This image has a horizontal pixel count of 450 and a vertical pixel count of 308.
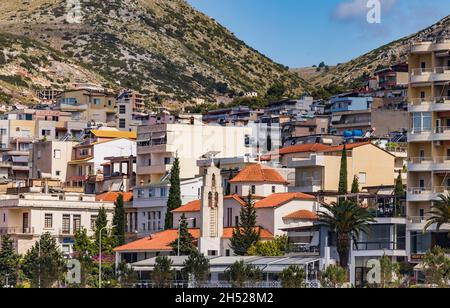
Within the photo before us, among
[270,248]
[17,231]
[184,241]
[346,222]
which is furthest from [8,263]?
[346,222]

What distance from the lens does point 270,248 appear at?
127m

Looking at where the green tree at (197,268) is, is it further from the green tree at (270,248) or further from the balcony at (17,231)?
the balcony at (17,231)

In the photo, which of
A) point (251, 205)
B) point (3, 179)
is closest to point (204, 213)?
point (251, 205)

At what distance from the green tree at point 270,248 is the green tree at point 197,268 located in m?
7.62

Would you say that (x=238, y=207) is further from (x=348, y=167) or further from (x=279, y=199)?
(x=348, y=167)

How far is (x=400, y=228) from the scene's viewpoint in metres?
121

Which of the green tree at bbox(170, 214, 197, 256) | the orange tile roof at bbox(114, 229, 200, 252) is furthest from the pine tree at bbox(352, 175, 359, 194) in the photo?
the green tree at bbox(170, 214, 197, 256)

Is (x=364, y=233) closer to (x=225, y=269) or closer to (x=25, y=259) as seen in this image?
(x=225, y=269)

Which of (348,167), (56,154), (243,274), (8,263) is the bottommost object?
(243,274)

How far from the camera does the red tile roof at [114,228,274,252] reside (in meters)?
134

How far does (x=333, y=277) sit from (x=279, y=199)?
30002mm

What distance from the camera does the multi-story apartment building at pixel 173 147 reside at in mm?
164250

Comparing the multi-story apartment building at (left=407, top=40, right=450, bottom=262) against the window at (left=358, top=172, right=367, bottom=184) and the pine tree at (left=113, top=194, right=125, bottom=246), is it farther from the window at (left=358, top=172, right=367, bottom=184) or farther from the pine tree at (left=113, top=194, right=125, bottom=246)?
the pine tree at (left=113, top=194, right=125, bottom=246)

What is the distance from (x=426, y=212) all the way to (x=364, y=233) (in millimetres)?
4774
